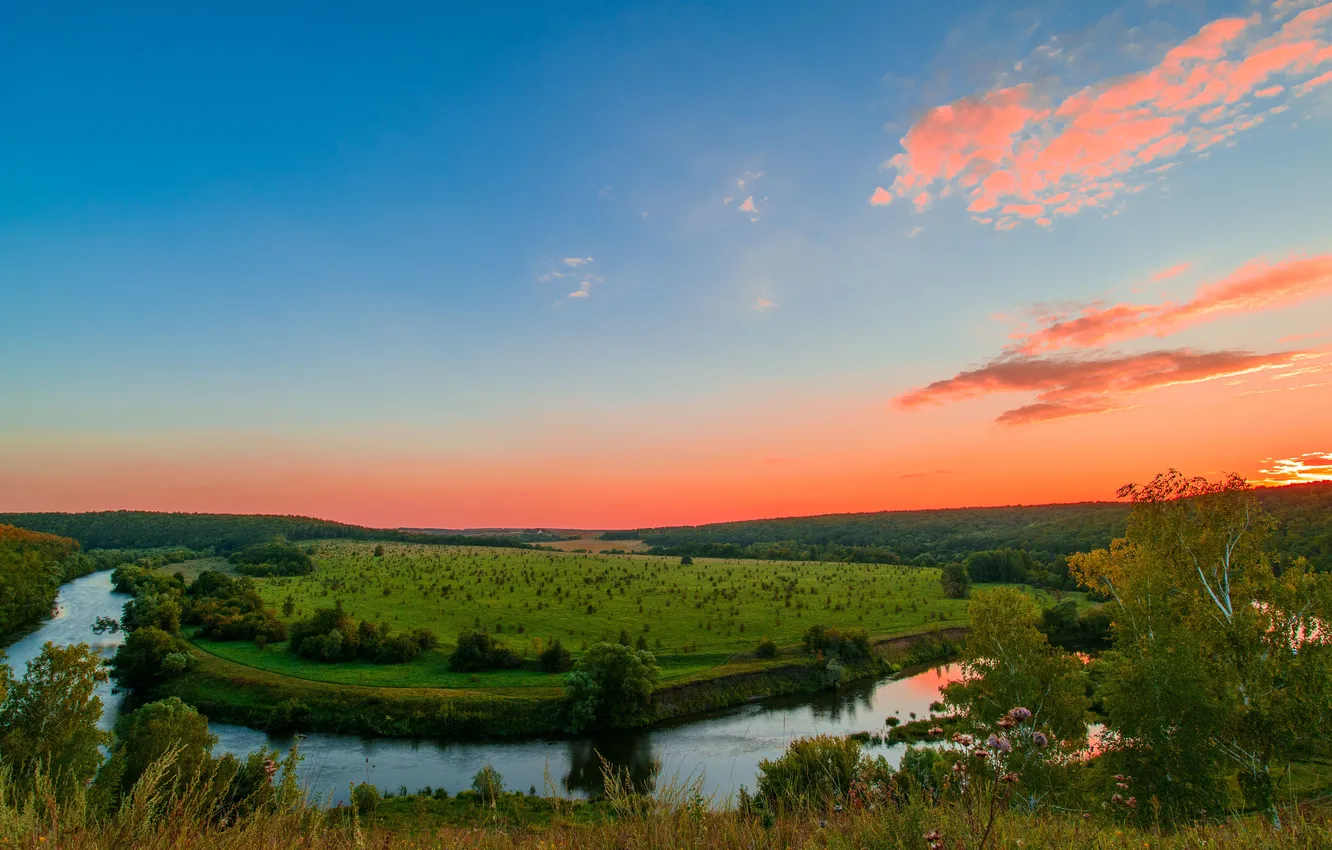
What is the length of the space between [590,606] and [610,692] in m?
26.0

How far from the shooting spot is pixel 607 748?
1590 inches

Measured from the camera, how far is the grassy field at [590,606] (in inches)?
2063

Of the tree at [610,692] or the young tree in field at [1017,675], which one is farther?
the tree at [610,692]

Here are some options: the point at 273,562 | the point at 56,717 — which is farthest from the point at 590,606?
the point at 273,562

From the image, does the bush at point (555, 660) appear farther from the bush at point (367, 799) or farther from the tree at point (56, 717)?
the tree at point (56, 717)

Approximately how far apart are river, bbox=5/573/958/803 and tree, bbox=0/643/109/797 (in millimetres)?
9298

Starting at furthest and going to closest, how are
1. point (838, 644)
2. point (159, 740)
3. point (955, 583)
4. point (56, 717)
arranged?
1. point (955, 583)
2. point (838, 644)
3. point (159, 740)
4. point (56, 717)

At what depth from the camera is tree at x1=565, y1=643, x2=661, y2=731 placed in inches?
1697

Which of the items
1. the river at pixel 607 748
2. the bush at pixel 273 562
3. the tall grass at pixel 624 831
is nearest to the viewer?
the tall grass at pixel 624 831

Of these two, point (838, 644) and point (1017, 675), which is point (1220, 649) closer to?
point (1017, 675)

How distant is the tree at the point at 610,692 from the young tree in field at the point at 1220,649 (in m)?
30.2

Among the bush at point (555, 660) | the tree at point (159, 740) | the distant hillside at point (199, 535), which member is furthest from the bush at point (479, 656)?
the distant hillside at point (199, 535)

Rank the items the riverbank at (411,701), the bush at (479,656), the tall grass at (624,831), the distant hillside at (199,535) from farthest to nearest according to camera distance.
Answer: the distant hillside at (199,535)
the bush at (479,656)
the riverbank at (411,701)
the tall grass at (624,831)

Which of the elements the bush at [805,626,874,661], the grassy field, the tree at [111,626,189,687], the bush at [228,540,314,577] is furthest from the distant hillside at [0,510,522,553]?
the bush at [805,626,874,661]
